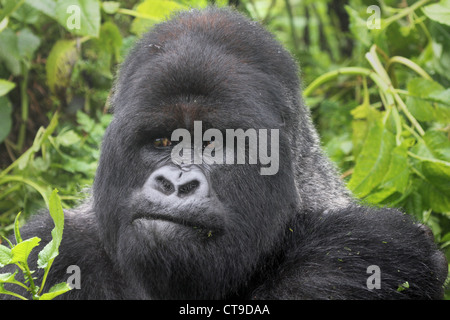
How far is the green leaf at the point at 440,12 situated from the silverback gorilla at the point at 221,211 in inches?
43.9

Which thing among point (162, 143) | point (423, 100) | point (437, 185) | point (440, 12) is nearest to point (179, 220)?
point (162, 143)

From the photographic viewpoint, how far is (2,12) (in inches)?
165

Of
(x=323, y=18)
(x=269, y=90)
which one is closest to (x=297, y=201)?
(x=269, y=90)

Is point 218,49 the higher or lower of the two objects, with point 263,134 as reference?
higher

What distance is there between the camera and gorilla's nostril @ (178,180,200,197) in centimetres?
252

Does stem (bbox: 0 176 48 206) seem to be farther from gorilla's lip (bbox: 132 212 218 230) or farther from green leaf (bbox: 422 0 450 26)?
green leaf (bbox: 422 0 450 26)

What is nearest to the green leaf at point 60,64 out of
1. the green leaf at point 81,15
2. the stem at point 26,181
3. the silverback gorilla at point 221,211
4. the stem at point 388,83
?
the green leaf at point 81,15

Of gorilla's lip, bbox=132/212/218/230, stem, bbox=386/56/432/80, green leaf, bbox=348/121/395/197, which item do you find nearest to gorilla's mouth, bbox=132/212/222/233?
gorilla's lip, bbox=132/212/218/230

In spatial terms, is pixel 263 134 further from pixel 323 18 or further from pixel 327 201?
pixel 323 18

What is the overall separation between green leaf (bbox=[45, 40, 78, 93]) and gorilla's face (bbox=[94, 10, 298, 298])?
6.29 feet

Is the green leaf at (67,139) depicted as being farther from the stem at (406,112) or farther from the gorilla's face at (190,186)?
the stem at (406,112)

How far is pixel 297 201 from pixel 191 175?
65 cm

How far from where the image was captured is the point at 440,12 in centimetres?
366

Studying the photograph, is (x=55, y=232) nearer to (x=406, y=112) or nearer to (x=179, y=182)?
(x=179, y=182)
